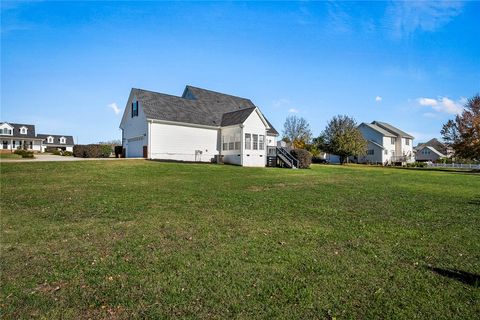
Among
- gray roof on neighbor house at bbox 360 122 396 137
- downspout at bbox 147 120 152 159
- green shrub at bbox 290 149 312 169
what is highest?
gray roof on neighbor house at bbox 360 122 396 137

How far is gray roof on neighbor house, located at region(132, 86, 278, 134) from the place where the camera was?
1172 inches

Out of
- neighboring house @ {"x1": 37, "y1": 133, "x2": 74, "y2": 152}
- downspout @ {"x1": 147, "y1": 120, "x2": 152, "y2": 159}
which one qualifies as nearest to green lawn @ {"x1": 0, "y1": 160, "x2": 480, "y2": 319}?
downspout @ {"x1": 147, "y1": 120, "x2": 152, "y2": 159}

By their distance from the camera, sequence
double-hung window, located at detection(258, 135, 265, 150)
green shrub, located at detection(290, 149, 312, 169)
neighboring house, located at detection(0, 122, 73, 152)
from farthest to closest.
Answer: neighboring house, located at detection(0, 122, 73, 152)
green shrub, located at detection(290, 149, 312, 169)
double-hung window, located at detection(258, 135, 265, 150)

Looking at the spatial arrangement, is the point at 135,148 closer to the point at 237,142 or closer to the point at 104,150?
the point at 104,150

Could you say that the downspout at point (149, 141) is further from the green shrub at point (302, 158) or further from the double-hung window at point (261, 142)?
the green shrub at point (302, 158)

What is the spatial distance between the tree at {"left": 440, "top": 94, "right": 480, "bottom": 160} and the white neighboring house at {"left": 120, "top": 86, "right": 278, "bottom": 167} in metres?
32.4

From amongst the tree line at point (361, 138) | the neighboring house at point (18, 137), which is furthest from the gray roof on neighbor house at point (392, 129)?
the neighboring house at point (18, 137)

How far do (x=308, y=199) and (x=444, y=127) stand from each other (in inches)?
1822

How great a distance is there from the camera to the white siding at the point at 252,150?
30.2 metres

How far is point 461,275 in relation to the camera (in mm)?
4574

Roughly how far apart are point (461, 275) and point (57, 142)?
3705 inches

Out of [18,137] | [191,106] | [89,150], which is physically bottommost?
[89,150]

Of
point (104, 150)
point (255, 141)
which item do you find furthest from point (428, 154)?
point (104, 150)

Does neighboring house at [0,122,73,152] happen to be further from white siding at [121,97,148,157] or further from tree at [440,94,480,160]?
tree at [440,94,480,160]
